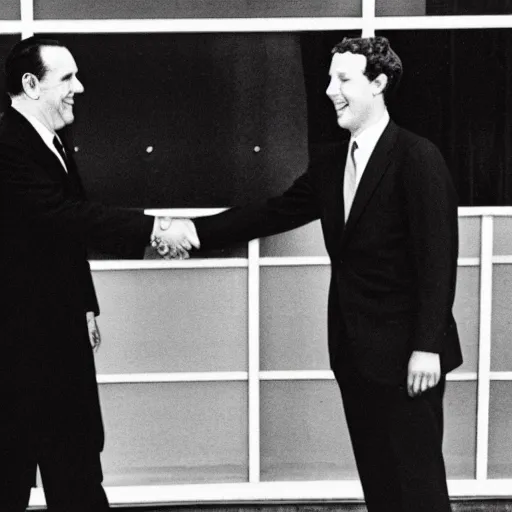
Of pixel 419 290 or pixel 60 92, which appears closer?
pixel 419 290

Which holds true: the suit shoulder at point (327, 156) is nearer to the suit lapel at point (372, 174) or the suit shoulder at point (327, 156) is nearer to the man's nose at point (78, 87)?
the suit lapel at point (372, 174)

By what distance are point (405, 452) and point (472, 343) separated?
1175 mm

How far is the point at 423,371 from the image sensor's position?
3.94 meters

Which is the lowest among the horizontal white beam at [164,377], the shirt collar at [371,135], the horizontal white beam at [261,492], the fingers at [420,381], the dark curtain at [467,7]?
the horizontal white beam at [261,492]

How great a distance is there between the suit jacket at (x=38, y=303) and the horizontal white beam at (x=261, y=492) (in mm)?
791

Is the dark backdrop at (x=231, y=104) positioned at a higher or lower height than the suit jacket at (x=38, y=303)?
higher

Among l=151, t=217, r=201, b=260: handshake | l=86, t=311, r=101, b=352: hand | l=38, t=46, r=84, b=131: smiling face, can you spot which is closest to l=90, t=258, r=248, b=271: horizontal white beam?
l=151, t=217, r=201, b=260: handshake

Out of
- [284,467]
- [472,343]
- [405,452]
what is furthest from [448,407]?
[405,452]

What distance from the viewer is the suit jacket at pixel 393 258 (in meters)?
3.93

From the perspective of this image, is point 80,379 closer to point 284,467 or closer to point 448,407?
point 284,467

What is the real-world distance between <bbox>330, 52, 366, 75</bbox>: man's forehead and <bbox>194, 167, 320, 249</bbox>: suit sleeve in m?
0.57

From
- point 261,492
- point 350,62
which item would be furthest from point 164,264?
point 350,62

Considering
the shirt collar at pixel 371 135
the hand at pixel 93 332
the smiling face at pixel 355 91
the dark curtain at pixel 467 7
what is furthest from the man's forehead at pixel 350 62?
the hand at pixel 93 332

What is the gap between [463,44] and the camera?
16.3ft
